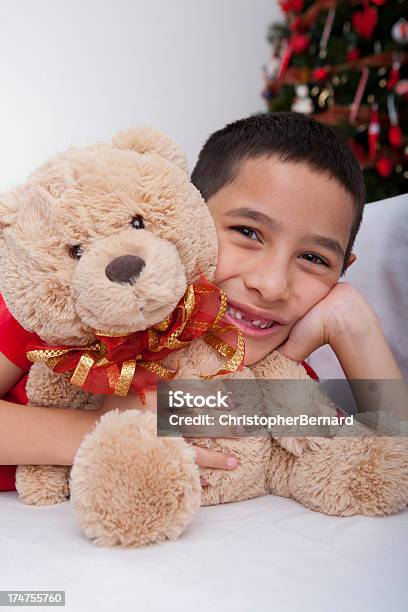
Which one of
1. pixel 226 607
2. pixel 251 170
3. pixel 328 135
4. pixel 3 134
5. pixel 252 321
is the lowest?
pixel 226 607

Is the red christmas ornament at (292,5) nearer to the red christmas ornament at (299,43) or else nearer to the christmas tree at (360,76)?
the christmas tree at (360,76)

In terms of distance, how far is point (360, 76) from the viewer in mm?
2449

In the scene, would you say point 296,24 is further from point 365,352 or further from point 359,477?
point 359,477

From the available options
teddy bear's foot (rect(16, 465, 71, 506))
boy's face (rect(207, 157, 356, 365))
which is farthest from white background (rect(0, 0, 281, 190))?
teddy bear's foot (rect(16, 465, 71, 506))

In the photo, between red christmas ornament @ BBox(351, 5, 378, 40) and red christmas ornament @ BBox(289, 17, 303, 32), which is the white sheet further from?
red christmas ornament @ BBox(289, 17, 303, 32)

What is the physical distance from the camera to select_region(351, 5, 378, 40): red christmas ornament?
7.66ft

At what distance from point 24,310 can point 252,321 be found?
0.33 m

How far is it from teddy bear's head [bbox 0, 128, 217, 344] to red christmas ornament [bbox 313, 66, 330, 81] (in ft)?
6.70

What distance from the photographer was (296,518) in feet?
2.20

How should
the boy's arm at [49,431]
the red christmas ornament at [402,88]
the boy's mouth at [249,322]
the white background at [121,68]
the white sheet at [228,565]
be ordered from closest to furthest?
the white sheet at [228,565], the boy's arm at [49,431], the boy's mouth at [249,322], the red christmas ornament at [402,88], the white background at [121,68]

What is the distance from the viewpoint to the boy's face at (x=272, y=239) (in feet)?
2.57

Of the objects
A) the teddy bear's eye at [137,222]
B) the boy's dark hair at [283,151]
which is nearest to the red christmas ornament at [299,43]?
the boy's dark hair at [283,151]

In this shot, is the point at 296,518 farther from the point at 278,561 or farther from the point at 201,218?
the point at 201,218

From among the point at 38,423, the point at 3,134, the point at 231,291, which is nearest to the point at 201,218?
the point at 231,291
